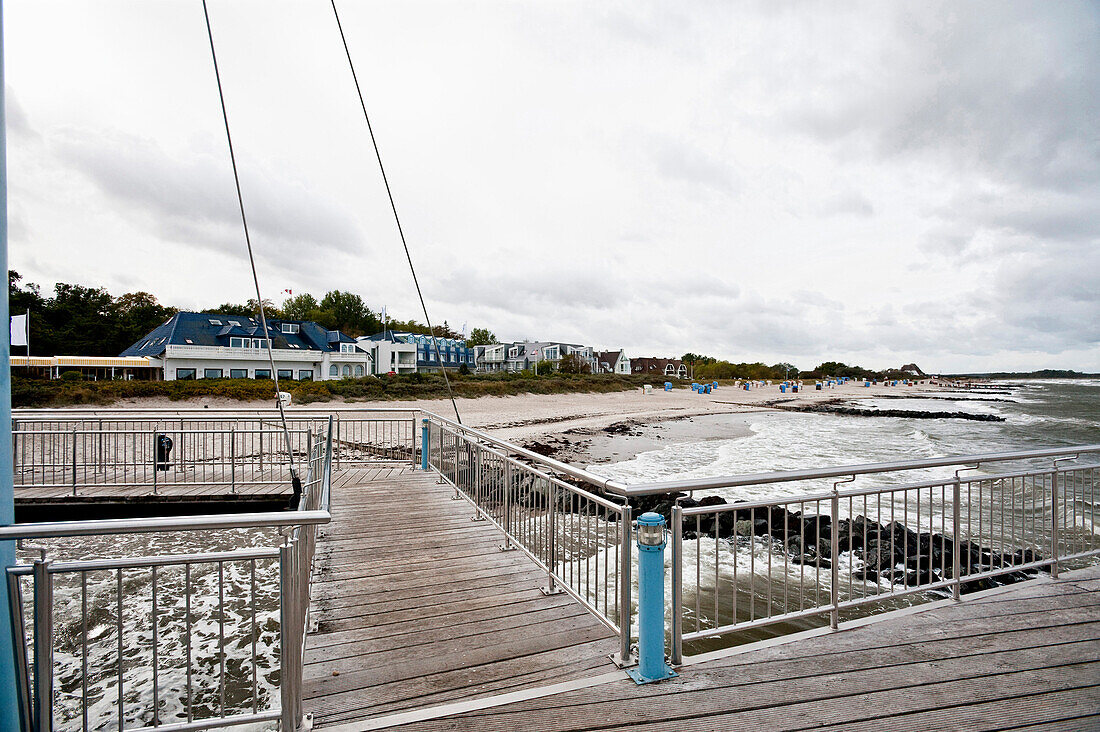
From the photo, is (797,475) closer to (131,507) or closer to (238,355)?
(131,507)

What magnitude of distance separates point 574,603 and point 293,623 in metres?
2.32

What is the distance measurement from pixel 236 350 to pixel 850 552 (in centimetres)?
4685

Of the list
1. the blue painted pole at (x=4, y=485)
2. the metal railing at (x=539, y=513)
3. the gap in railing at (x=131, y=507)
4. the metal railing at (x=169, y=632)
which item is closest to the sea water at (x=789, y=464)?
the metal railing at (x=539, y=513)

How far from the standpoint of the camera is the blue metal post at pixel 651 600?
293 cm

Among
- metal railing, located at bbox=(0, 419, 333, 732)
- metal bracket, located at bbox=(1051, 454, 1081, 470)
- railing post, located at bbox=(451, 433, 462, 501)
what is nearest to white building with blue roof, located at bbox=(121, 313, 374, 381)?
railing post, located at bbox=(451, 433, 462, 501)

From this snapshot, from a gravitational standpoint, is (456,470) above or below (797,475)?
below

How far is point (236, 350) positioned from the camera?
135 ft

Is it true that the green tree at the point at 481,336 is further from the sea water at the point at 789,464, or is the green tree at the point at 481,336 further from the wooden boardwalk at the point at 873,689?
the wooden boardwalk at the point at 873,689

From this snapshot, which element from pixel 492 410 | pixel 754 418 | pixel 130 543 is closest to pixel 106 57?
pixel 130 543

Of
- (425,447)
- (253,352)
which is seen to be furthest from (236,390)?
(425,447)

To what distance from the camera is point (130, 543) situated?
7.81 metres

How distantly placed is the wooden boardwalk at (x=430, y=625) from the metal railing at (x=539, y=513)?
0.59 feet

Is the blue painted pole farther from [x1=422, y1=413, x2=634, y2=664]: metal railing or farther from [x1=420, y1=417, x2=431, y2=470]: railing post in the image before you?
[x1=420, y1=417, x2=431, y2=470]: railing post

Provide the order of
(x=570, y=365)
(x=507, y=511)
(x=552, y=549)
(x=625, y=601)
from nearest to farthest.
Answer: (x=625, y=601) < (x=552, y=549) < (x=507, y=511) < (x=570, y=365)
